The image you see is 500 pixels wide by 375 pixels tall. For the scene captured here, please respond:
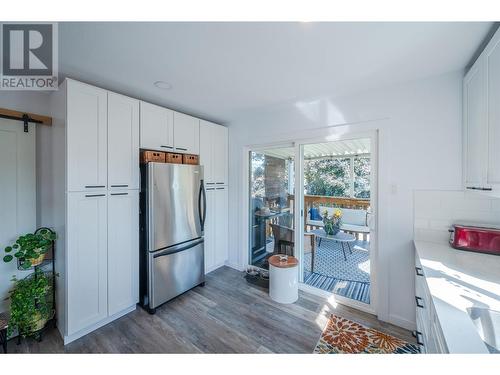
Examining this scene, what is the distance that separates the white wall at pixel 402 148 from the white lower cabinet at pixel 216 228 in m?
1.71

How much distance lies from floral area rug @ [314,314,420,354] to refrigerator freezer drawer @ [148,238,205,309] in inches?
60.7

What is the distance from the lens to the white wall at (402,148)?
1728 millimetres

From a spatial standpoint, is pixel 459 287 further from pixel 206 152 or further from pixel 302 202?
pixel 206 152

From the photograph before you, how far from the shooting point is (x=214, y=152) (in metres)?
2.99

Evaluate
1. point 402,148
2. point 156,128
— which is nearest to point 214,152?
point 156,128

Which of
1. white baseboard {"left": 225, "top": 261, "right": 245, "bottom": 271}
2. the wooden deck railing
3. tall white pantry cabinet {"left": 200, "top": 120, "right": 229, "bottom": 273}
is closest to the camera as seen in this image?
the wooden deck railing

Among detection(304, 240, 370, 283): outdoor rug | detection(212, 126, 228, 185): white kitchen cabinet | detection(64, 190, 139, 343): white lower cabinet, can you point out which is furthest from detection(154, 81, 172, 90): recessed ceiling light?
detection(304, 240, 370, 283): outdoor rug

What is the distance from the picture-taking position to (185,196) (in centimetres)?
239

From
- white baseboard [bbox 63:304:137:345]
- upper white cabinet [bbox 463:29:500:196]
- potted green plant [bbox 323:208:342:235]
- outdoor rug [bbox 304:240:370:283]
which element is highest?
upper white cabinet [bbox 463:29:500:196]

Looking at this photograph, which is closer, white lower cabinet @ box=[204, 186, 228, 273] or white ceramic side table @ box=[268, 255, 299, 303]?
white ceramic side table @ box=[268, 255, 299, 303]

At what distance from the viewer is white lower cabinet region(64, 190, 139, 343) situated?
67.1 inches

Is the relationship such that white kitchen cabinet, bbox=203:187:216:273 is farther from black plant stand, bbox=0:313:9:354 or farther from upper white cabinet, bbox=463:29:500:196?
upper white cabinet, bbox=463:29:500:196
